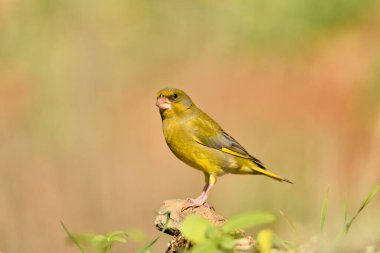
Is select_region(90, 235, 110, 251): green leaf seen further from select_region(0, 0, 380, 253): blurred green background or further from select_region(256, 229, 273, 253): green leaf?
select_region(0, 0, 380, 253): blurred green background

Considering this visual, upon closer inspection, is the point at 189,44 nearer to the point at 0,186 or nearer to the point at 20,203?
the point at 20,203

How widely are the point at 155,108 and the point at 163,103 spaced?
16.0 feet

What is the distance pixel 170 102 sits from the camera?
611 cm

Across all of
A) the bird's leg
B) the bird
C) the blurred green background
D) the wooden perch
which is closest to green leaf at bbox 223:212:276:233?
the wooden perch

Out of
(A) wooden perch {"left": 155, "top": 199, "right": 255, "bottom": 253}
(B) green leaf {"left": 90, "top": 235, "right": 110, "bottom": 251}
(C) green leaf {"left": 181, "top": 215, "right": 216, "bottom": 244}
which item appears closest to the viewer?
(C) green leaf {"left": 181, "top": 215, "right": 216, "bottom": 244}

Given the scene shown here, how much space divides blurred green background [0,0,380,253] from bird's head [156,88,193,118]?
1005 mm

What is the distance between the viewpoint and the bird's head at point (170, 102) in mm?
6078

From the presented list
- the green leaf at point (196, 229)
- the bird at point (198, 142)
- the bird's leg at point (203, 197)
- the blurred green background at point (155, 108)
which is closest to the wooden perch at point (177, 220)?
the bird's leg at point (203, 197)

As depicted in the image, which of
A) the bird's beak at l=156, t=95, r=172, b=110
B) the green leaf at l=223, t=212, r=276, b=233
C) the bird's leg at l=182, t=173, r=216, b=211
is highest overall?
the bird's beak at l=156, t=95, r=172, b=110

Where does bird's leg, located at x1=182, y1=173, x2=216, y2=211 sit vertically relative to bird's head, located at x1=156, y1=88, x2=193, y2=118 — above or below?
below

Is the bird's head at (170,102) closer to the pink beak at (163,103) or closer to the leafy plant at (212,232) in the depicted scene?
the pink beak at (163,103)

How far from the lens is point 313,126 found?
33.8 feet

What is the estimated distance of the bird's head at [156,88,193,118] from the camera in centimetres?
608

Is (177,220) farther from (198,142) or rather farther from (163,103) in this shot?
(163,103)
